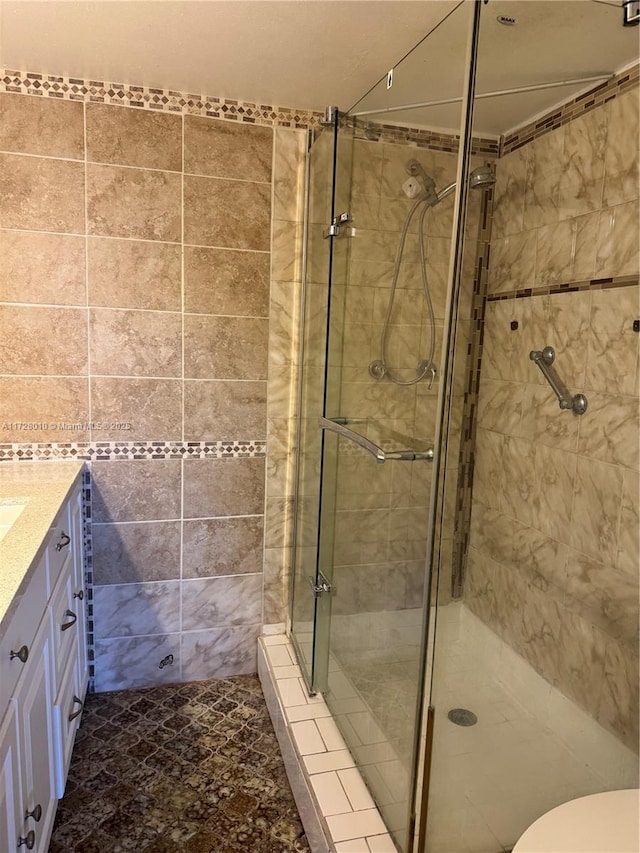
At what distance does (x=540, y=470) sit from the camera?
172 centimetres

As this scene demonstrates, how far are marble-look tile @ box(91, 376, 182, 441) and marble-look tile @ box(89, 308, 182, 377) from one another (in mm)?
40

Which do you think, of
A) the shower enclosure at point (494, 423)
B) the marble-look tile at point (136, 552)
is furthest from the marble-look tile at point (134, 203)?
the marble-look tile at point (136, 552)

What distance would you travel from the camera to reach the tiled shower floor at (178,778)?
167 cm

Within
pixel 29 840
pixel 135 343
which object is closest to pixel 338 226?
pixel 135 343

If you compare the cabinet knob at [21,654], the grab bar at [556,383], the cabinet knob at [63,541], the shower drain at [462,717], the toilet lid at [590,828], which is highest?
the grab bar at [556,383]

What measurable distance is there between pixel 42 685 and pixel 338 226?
5.27 ft

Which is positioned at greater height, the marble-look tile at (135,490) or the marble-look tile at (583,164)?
the marble-look tile at (583,164)

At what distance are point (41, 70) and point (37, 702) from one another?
1.91 metres

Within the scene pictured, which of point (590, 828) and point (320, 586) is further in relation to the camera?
point (320, 586)

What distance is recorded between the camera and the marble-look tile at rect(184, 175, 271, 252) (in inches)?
83.8

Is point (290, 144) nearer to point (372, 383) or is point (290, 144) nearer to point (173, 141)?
point (173, 141)

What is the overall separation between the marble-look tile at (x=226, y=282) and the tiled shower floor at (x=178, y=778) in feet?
4.94

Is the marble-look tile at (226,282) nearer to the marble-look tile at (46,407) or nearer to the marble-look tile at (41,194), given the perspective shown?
the marble-look tile at (41,194)

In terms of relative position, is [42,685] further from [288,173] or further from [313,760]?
[288,173]
